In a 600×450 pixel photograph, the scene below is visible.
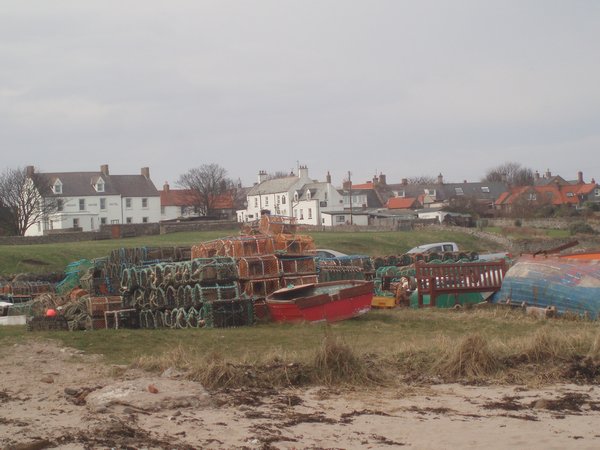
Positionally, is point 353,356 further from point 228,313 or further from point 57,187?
point 57,187

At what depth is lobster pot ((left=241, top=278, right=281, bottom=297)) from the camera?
21281 millimetres

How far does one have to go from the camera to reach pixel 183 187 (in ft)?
323

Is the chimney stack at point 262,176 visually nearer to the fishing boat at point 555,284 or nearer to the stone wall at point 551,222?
the stone wall at point 551,222

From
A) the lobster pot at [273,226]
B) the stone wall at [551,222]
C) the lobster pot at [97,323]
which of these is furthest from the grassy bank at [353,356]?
the stone wall at [551,222]

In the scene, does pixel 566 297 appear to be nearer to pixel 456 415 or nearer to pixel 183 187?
pixel 456 415

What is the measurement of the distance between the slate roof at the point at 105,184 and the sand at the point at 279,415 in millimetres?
65630

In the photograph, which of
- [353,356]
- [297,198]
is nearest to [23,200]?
[297,198]

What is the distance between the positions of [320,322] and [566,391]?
8.36 meters

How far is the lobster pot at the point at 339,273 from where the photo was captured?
25984 mm

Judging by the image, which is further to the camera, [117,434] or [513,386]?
[513,386]

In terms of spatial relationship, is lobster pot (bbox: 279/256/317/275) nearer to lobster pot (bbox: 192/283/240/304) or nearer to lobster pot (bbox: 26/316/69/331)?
lobster pot (bbox: 192/283/240/304)

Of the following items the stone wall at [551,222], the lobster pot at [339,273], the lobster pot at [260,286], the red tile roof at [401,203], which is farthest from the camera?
the red tile roof at [401,203]

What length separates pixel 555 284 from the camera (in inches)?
811

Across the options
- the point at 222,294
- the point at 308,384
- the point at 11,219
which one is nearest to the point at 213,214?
the point at 11,219
